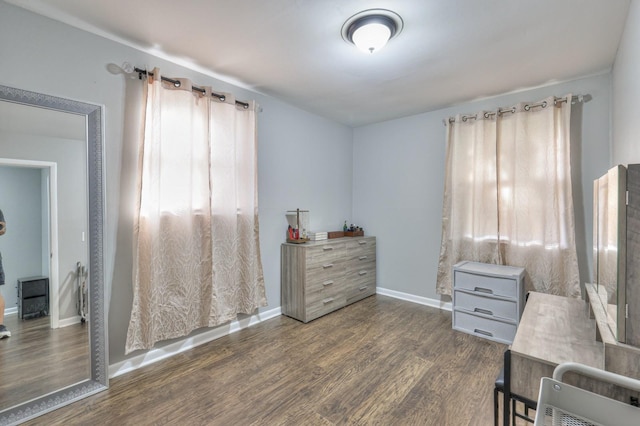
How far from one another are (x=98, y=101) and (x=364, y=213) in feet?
11.2

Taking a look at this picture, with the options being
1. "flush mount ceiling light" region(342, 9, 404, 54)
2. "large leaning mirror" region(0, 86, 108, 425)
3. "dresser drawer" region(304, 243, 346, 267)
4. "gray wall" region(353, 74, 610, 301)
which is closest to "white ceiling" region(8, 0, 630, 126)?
"flush mount ceiling light" region(342, 9, 404, 54)

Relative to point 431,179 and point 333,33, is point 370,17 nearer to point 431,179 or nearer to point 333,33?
point 333,33

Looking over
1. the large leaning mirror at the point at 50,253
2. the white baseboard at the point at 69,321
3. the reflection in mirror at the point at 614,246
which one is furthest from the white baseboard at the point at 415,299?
the white baseboard at the point at 69,321

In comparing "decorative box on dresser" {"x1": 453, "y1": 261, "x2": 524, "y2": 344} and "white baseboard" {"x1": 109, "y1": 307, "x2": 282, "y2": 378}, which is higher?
"decorative box on dresser" {"x1": 453, "y1": 261, "x2": 524, "y2": 344}

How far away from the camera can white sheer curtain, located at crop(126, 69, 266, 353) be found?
226 cm

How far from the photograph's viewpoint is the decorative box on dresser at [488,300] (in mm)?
2730

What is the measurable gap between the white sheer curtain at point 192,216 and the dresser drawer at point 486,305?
2.13 metres

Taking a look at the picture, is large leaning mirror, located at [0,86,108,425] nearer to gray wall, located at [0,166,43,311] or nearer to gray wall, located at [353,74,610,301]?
gray wall, located at [0,166,43,311]

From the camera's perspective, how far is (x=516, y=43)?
85.7 inches

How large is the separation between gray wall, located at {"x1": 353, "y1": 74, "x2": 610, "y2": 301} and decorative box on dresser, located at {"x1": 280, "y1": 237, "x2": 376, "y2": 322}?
1.90 ft

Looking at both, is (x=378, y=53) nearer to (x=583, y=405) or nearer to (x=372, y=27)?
(x=372, y=27)

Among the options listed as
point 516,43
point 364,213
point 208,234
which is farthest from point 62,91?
point 364,213

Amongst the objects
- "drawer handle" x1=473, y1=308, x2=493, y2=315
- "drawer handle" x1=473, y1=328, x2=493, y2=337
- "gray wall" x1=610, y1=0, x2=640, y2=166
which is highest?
"gray wall" x1=610, y1=0, x2=640, y2=166

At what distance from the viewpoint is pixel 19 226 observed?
1817mm
